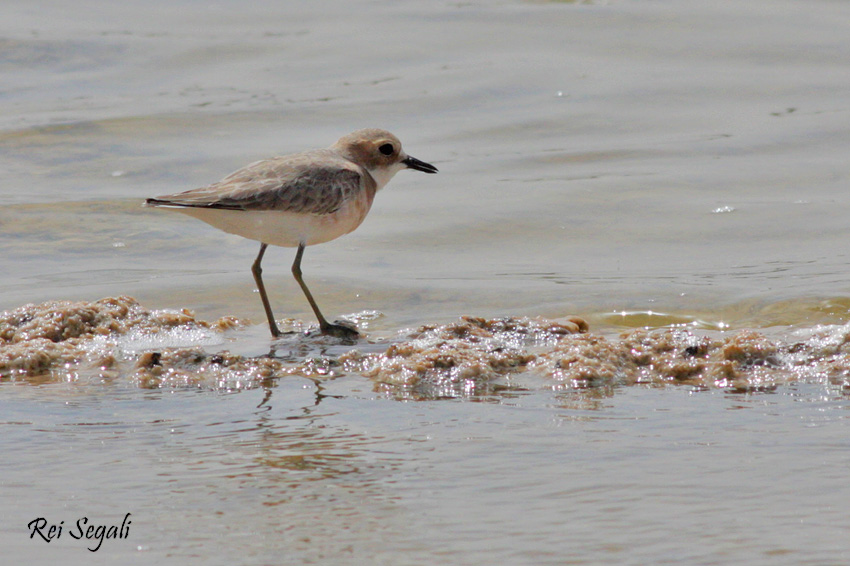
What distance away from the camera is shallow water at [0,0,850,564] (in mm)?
3746

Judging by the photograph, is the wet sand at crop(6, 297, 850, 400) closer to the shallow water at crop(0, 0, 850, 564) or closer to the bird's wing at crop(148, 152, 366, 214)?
the shallow water at crop(0, 0, 850, 564)

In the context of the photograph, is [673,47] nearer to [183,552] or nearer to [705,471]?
[705,471]

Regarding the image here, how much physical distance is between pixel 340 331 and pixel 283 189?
883mm

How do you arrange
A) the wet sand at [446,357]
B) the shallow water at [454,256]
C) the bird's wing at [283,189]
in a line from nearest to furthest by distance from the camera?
the shallow water at [454,256] < the wet sand at [446,357] < the bird's wing at [283,189]

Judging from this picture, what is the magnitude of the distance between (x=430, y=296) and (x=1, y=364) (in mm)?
2886

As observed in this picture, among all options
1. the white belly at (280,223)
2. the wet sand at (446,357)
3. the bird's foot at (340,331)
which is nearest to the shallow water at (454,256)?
the wet sand at (446,357)

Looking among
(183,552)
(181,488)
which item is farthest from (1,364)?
(183,552)

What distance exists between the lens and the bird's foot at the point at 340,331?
6264 mm

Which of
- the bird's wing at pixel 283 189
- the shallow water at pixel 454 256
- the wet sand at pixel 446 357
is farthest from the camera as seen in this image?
the bird's wing at pixel 283 189

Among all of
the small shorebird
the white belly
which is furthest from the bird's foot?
the white belly

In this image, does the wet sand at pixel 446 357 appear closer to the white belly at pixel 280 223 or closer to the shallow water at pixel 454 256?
the shallow water at pixel 454 256

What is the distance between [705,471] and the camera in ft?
13.3

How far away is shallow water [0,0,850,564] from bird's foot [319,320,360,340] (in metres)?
0.46

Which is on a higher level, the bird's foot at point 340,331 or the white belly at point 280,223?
the white belly at point 280,223
